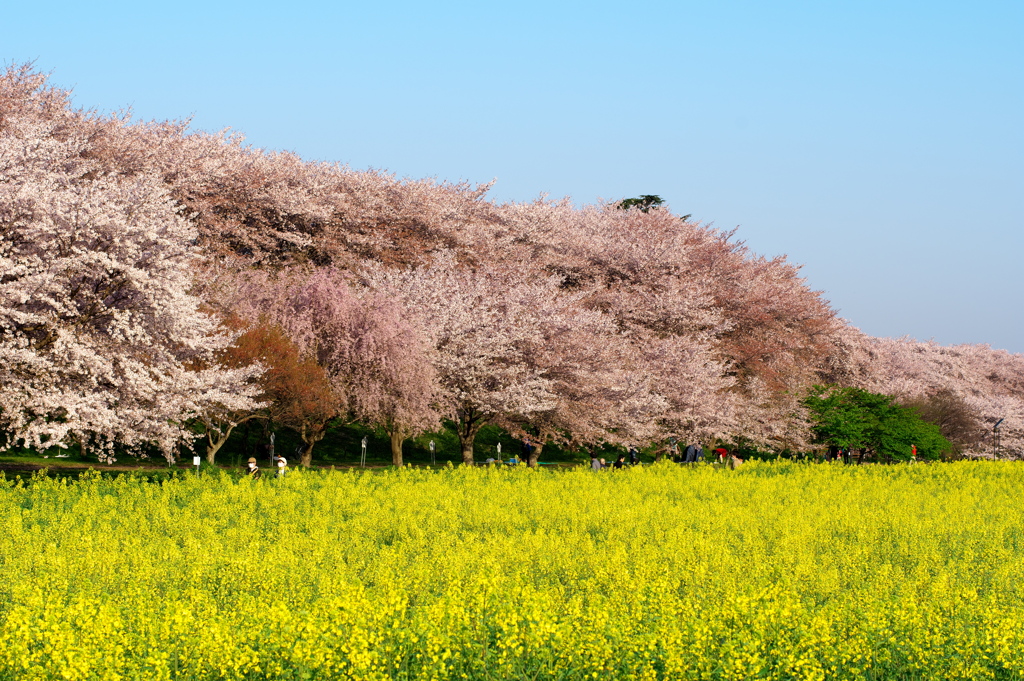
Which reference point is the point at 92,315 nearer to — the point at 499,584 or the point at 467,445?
the point at 499,584

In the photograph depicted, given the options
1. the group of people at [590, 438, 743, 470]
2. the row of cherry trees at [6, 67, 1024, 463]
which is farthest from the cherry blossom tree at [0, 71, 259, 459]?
the group of people at [590, 438, 743, 470]

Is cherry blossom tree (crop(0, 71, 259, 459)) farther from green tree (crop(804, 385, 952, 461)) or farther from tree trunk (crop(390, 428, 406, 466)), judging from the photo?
green tree (crop(804, 385, 952, 461))

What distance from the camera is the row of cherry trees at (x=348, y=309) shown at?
24.9 m

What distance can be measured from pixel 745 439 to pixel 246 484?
144 feet

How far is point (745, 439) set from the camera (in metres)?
60.8

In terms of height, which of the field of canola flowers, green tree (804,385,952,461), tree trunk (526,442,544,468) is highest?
green tree (804,385,952,461)

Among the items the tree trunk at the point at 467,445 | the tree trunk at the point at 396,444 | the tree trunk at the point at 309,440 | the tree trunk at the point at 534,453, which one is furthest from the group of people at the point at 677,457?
the tree trunk at the point at 309,440

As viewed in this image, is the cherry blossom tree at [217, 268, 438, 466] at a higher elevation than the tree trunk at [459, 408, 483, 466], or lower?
higher

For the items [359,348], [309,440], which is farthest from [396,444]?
[359,348]

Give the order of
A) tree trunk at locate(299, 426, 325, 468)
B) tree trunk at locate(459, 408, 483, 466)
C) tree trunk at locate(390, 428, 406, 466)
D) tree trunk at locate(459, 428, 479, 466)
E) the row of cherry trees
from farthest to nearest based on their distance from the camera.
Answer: tree trunk at locate(459, 408, 483, 466)
tree trunk at locate(459, 428, 479, 466)
tree trunk at locate(390, 428, 406, 466)
tree trunk at locate(299, 426, 325, 468)
the row of cherry trees

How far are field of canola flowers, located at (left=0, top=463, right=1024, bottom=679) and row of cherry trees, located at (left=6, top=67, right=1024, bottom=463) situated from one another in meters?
4.80

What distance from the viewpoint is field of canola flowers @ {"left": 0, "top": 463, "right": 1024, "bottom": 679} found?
8.65m

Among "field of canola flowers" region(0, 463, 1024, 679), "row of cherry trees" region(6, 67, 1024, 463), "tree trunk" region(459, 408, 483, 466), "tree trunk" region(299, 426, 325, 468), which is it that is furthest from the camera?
"tree trunk" region(459, 408, 483, 466)

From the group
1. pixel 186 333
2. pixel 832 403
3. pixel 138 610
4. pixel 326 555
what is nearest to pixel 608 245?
pixel 832 403
